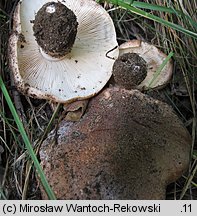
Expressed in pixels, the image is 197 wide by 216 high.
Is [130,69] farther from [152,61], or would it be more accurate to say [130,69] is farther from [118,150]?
[118,150]

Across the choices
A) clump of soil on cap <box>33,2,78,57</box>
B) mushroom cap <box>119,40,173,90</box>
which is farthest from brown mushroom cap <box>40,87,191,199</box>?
clump of soil on cap <box>33,2,78,57</box>

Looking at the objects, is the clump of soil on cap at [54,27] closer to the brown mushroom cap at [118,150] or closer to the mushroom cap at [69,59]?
the mushroom cap at [69,59]

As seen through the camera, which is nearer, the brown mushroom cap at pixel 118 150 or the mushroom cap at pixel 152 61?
the brown mushroom cap at pixel 118 150

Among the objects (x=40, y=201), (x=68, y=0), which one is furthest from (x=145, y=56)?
(x=40, y=201)

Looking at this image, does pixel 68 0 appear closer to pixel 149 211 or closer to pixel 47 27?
pixel 47 27

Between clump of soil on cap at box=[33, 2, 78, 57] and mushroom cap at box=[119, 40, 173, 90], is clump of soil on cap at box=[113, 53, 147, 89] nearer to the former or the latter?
mushroom cap at box=[119, 40, 173, 90]

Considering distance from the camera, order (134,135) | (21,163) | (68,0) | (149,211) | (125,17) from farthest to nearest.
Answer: (125,17) → (68,0) → (21,163) → (134,135) → (149,211)

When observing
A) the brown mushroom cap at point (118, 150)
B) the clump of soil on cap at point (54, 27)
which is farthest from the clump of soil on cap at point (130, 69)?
the clump of soil on cap at point (54, 27)
